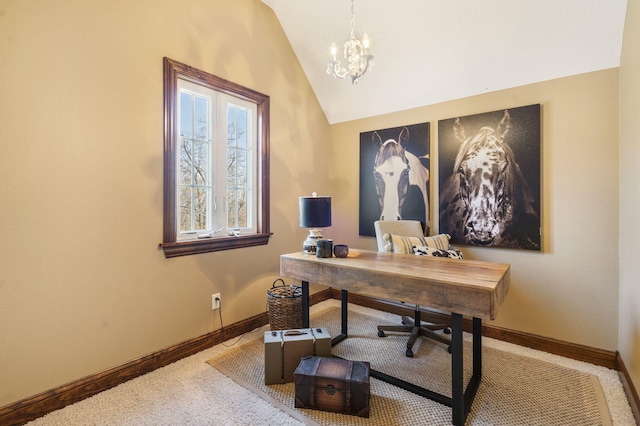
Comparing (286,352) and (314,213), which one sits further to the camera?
(314,213)

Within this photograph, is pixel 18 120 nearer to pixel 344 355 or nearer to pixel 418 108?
pixel 344 355

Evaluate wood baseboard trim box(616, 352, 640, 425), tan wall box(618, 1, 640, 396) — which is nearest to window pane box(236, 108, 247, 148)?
tan wall box(618, 1, 640, 396)

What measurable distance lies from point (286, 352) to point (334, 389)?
16.3 inches

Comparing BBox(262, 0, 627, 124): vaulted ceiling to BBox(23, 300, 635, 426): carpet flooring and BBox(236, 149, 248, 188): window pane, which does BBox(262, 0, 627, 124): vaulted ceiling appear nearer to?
BBox(236, 149, 248, 188): window pane

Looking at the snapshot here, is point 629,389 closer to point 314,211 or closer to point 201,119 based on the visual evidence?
point 314,211

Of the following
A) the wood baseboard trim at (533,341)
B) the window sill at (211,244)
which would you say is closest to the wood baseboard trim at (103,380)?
the window sill at (211,244)

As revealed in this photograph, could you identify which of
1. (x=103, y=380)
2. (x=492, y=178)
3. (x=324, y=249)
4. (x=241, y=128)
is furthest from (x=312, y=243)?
(x=492, y=178)

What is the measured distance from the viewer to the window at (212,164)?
7.13 feet

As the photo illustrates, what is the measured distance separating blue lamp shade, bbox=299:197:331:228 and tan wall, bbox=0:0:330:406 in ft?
2.63

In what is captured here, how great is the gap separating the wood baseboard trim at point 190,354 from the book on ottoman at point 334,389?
1.06 meters

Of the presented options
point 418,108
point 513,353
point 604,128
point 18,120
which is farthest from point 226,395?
point 604,128

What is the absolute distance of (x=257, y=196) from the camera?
9.40ft

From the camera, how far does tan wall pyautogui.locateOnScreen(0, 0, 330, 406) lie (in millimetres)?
1538

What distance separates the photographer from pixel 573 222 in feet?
7.42
